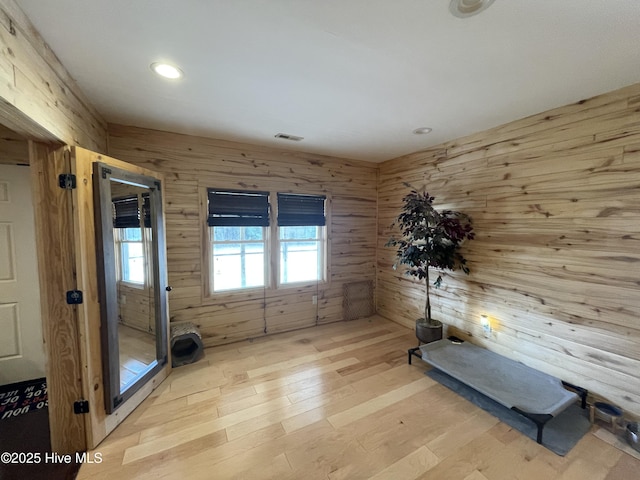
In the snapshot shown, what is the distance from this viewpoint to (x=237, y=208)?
319 cm

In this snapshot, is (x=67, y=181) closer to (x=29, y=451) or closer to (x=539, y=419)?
(x=29, y=451)

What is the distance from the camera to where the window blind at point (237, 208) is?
3074 mm

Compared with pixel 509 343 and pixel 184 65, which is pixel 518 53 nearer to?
pixel 184 65

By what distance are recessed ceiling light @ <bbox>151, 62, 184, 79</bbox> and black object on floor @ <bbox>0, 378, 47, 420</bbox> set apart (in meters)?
2.87

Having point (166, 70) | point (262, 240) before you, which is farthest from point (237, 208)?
point (166, 70)

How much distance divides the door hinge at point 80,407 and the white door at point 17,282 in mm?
1047

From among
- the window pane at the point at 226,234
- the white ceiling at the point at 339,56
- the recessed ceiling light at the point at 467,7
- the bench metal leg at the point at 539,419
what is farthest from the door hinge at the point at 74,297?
the bench metal leg at the point at 539,419

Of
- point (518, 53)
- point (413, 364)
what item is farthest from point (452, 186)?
point (413, 364)

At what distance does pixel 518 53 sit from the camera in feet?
4.96

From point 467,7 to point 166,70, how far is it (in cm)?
180

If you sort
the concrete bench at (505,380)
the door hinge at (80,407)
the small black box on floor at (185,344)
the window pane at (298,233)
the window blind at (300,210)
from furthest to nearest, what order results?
the window pane at (298,233), the window blind at (300,210), the small black box on floor at (185,344), the concrete bench at (505,380), the door hinge at (80,407)

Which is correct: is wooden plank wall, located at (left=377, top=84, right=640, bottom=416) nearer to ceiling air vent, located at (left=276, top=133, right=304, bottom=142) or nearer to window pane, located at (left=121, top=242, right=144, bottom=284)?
ceiling air vent, located at (left=276, top=133, right=304, bottom=142)

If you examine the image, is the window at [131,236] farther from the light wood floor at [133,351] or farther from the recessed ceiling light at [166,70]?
the recessed ceiling light at [166,70]

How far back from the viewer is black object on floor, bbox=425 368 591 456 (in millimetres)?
1767
